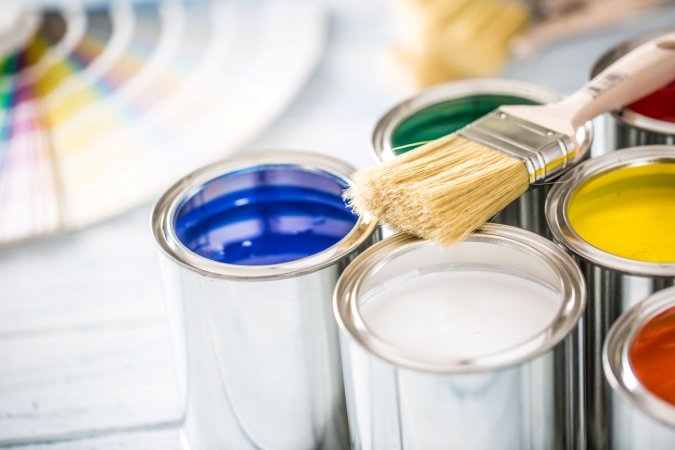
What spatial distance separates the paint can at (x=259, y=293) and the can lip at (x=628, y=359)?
0.20 m

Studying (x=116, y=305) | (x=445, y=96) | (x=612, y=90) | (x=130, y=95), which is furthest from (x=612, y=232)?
(x=130, y=95)

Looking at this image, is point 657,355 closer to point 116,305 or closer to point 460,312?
point 460,312

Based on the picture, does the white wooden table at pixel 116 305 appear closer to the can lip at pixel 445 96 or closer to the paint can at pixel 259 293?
the paint can at pixel 259 293

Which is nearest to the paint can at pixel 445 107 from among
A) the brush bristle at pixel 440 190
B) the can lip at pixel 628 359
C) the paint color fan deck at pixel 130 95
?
the brush bristle at pixel 440 190

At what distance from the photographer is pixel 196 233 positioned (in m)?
0.87

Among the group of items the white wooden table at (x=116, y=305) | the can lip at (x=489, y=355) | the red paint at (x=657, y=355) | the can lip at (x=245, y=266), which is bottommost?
the white wooden table at (x=116, y=305)

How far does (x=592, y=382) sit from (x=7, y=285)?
0.67m

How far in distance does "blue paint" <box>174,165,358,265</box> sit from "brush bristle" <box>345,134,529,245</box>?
8 cm

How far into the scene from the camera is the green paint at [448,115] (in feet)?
3.15

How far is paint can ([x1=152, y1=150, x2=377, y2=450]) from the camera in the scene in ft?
2.48

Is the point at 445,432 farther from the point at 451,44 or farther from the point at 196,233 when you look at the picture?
the point at 451,44

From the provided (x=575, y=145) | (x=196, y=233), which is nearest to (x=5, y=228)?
(x=196, y=233)

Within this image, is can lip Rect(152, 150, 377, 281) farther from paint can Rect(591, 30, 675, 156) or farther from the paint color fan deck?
the paint color fan deck

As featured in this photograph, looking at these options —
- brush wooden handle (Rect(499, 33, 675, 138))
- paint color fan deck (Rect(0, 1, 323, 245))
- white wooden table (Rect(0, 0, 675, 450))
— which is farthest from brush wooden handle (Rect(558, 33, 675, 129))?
paint color fan deck (Rect(0, 1, 323, 245))
